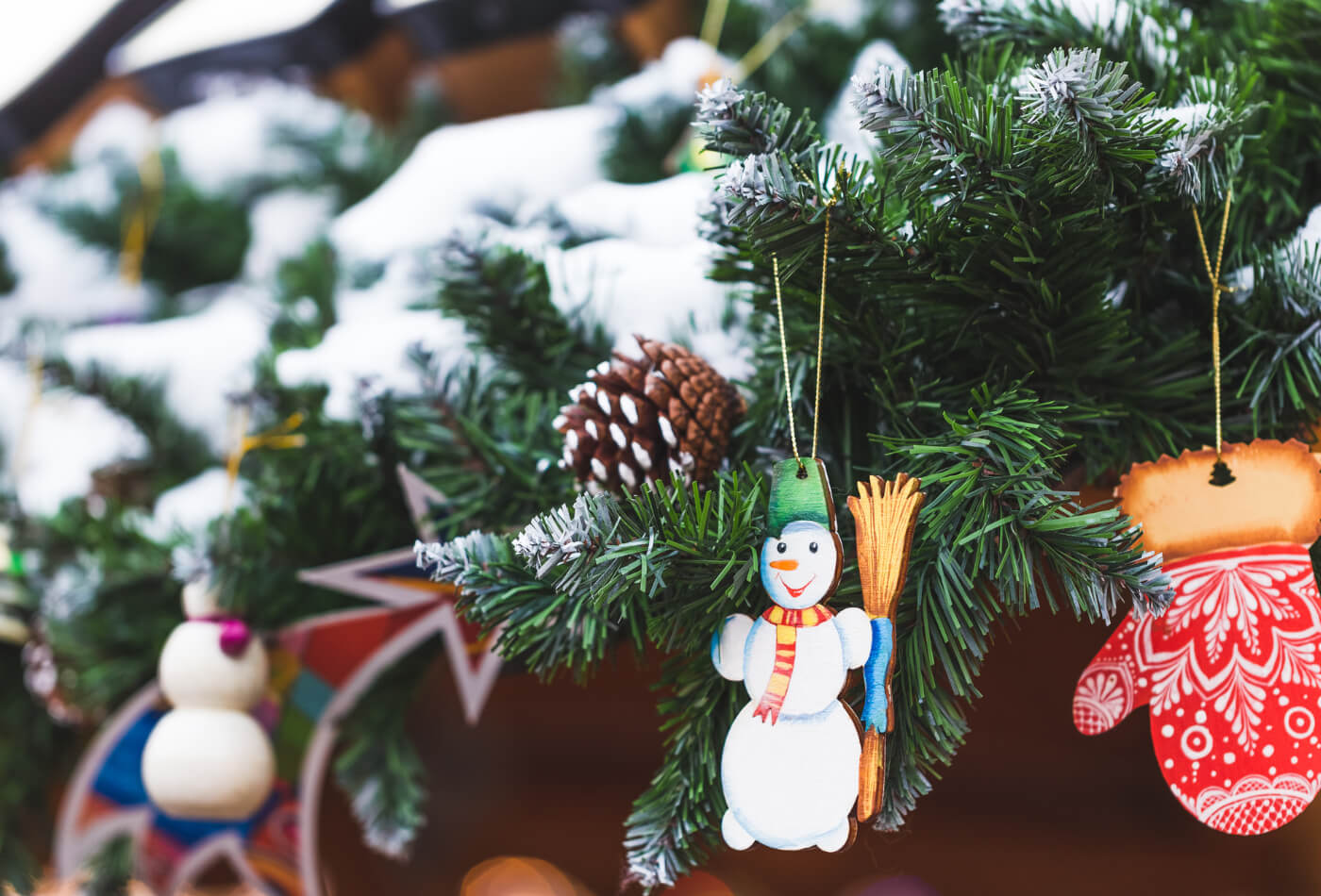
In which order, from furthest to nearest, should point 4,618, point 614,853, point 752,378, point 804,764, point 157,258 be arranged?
point 157,258, point 614,853, point 4,618, point 752,378, point 804,764

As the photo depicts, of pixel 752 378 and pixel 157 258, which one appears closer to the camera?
pixel 752 378

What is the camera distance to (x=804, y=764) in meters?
0.32

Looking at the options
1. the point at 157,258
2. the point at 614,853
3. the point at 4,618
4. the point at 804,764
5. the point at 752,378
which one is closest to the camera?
the point at 804,764

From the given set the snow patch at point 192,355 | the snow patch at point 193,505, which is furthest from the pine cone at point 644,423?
the snow patch at point 192,355

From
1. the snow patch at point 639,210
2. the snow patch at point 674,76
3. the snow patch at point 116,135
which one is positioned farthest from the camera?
the snow patch at point 116,135

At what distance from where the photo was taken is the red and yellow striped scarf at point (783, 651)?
1.06ft

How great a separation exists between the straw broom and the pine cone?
0.09m

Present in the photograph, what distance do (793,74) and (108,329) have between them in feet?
1.91

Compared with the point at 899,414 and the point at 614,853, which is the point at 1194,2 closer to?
the point at 899,414

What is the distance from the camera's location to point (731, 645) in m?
0.34

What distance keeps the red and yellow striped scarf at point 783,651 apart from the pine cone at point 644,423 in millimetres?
83

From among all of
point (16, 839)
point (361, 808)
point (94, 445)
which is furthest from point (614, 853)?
point (94, 445)

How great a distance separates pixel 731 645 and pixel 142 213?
0.86 metres

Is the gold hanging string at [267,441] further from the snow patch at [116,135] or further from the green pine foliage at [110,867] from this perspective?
the snow patch at [116,135]
